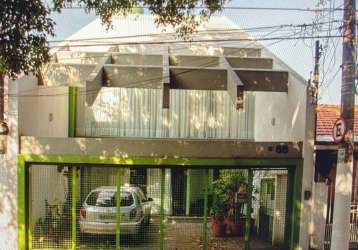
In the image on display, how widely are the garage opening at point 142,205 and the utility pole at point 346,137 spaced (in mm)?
2974

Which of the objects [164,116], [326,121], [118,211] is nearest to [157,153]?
[118,211]

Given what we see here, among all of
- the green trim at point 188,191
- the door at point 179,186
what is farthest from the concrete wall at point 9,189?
the green trim at point 188,191

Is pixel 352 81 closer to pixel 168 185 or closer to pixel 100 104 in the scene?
pixel 168 185

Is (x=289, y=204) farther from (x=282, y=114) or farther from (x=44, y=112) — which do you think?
(x=44, y=112)

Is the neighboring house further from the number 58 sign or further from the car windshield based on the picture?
the number 58 sign

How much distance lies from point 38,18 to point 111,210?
15.3 ft

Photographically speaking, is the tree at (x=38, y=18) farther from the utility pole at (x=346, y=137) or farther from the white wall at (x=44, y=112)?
the white wall at (x=44, y=112)

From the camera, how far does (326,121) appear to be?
9.86 metres

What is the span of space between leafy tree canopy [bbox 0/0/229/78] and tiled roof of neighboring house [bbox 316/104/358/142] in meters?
4.70

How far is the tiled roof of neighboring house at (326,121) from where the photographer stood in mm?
8648

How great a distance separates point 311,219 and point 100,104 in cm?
655

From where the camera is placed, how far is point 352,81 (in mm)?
5234

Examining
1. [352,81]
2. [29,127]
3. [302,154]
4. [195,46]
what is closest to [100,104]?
[29,127]

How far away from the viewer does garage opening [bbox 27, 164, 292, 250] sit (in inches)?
316
